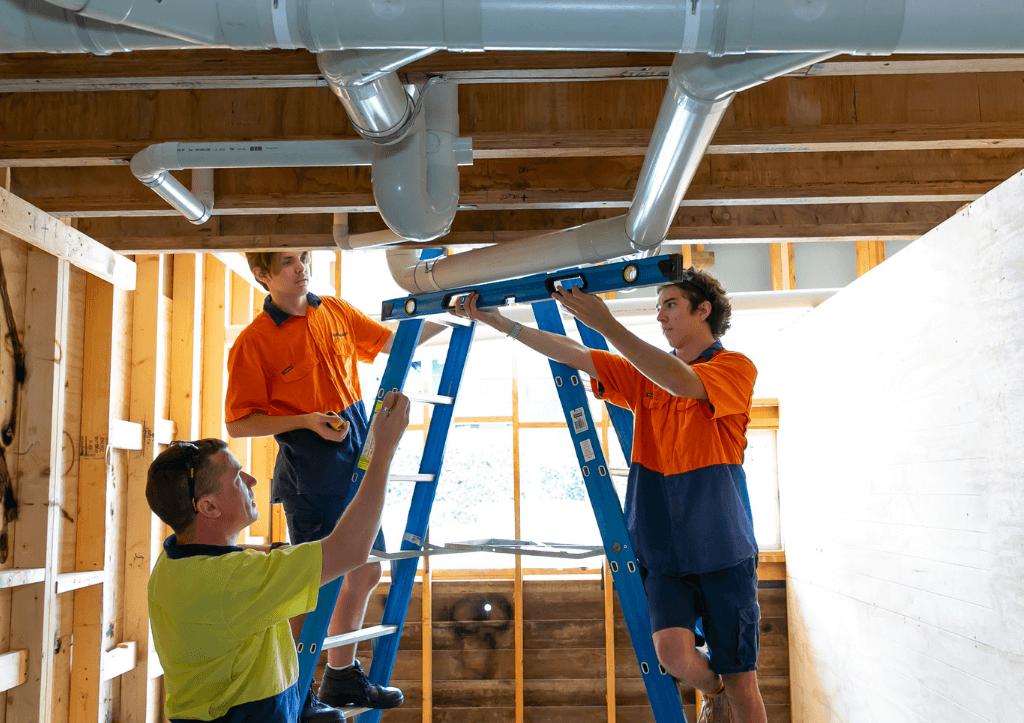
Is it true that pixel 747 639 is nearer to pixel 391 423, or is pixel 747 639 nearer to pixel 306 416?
pixel 391 423

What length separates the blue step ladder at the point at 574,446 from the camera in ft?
7.82

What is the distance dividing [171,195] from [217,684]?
4.88ft

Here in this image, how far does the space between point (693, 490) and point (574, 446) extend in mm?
513

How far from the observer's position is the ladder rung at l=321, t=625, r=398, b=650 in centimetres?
256

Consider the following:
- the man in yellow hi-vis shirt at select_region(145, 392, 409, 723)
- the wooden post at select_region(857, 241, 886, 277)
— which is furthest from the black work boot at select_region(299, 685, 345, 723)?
the wooden post at select_region(857, 241, 886, 277)

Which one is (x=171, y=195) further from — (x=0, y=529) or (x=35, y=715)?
(x=35, y=715)

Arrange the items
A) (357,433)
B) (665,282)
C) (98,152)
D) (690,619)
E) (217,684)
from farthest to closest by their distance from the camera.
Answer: (357,433) < (98,152) < (690,619) < (665,282) < (217,684)

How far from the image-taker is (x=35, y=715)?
8.59 ft

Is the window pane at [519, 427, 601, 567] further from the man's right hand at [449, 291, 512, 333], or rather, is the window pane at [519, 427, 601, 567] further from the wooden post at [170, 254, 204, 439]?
the man's right hand at [449, 291, 512, 333]

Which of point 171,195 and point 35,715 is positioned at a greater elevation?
point 171,195

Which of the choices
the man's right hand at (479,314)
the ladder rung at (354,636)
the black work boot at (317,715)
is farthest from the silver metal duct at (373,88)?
the ladder rung at (354,636)

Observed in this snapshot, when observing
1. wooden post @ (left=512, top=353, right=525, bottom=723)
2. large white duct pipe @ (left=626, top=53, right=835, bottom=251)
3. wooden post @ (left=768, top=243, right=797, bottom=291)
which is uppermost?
wooden post @ (left=768, top=243, right=797, bottom=291)

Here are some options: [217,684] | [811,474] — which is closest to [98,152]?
[217,684]

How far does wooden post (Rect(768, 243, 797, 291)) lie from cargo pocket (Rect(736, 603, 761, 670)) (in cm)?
379
